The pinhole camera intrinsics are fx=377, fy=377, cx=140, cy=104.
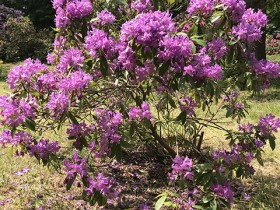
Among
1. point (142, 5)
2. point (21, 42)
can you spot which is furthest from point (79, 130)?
point (21, 42)

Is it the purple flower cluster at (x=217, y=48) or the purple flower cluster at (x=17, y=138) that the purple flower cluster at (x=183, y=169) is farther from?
the purple flower cluster at (x=17, y=138)

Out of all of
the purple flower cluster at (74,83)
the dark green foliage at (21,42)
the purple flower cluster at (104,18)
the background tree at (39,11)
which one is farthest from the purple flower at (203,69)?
the background tree at (39,11)

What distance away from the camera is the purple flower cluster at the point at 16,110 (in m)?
1.98

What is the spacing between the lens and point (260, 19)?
88.9 inches

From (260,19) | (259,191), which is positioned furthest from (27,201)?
(260,19)

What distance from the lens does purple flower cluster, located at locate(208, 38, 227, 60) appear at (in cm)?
231

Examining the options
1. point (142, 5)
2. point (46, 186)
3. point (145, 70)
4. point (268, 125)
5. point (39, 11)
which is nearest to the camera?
point (145, 70)

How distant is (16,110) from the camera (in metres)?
1.98

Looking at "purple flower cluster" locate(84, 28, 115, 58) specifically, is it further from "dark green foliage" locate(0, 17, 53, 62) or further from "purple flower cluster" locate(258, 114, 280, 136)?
"dark green foliage" locate(0, 17, 53, 62)

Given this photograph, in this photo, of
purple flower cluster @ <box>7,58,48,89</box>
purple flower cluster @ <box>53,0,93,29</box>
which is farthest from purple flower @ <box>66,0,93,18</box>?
purple flower cluster @ <box>7,58,48,89</box>

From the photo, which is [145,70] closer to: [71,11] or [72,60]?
[72,60]

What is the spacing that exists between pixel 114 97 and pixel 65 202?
93cm

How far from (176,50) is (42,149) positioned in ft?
3.55

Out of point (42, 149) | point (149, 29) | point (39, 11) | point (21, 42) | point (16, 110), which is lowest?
point (21, 42)
